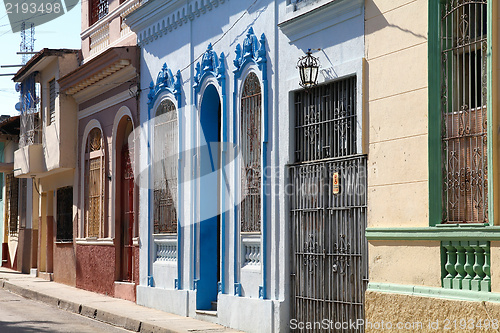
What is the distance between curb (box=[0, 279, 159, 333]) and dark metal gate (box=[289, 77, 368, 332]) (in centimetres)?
237

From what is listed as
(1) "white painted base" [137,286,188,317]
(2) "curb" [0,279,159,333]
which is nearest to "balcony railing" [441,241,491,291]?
(2) "curb" [0,279,159,333]

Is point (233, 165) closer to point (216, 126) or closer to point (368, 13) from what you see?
point (216, 126)

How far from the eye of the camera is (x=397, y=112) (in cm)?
825

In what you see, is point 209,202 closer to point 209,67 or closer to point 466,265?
point 209,67

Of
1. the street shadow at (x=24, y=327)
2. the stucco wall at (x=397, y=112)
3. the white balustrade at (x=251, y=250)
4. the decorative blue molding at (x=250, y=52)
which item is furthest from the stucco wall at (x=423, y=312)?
the street shadow at (x=24, y=327)

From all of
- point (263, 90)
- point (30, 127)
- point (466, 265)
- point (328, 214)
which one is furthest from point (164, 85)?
point (30, 127)

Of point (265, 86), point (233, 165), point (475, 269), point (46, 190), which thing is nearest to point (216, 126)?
point (233, 165)

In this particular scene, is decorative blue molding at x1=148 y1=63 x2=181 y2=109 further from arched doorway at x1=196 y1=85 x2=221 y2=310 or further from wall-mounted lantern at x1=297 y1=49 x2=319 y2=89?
wall-mounted lantern at x1=297 y1=49 x2=319 y2=89

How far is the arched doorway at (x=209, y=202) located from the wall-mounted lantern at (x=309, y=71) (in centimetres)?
309

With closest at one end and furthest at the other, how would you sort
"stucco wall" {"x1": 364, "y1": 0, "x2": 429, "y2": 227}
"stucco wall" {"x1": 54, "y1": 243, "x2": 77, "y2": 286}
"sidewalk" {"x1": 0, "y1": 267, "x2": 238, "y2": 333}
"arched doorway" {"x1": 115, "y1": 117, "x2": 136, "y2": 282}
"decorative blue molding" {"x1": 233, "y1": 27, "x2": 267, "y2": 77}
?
"stucco wall" {"x1": 364, "y1": 0, "x2": 429, "y2": 227}, "decorative blue molding" {"x1": 233, "y1": 27, "x2": 267, "y2": 77}, "sidewalk" {"x1": 0, "y1": 267, "x2": 238, "y2": 333}, "arched doorway" {"x1": 115, "y1": 117, "x2": 136, "y2": 282}, "stucco wall" {"x1": 54, "y1": 243, "x2": 77, "y2": 286}

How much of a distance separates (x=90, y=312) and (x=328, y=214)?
602 centimetres

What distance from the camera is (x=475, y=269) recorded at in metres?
7.17

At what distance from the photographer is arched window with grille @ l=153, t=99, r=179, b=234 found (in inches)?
533

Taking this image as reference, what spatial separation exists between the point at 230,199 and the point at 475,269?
16.4 ft
